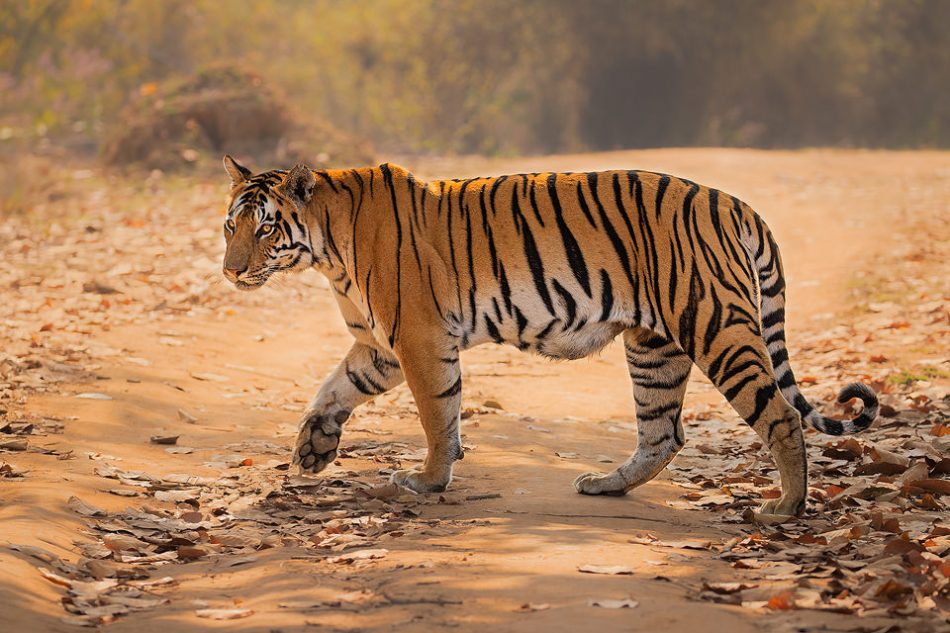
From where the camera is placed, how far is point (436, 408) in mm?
5543

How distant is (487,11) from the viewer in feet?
94.8

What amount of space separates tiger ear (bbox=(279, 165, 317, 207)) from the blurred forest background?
64.1 feet

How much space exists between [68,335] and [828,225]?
9483mm

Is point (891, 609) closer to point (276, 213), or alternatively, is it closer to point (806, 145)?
point (276, 213)

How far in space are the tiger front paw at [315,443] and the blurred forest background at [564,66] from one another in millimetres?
19762

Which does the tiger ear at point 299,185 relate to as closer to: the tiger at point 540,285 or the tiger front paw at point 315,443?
the tiger at point 540,285

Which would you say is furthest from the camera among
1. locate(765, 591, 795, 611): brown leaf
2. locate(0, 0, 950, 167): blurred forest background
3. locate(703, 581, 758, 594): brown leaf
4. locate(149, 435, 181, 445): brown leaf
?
locate(0, 0, 950, 167): blurred forest background

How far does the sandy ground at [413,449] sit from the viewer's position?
385 centimetres

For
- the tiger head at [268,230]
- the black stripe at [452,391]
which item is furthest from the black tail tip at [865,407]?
the tiger head at [268,230]

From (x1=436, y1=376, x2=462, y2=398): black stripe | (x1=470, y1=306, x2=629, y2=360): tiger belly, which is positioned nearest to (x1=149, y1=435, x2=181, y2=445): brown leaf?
(x1=436, y1=376, x2=462, y2=398): black stripe

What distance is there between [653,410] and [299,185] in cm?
204

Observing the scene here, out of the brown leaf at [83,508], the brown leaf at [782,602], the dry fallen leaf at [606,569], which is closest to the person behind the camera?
the brown leaf at [782,602]

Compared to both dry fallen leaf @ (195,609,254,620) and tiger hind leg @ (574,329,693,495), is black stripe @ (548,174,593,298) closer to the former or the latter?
tiger hind leg @ (574,329,693,495)

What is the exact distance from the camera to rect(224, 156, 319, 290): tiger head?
227 inches
